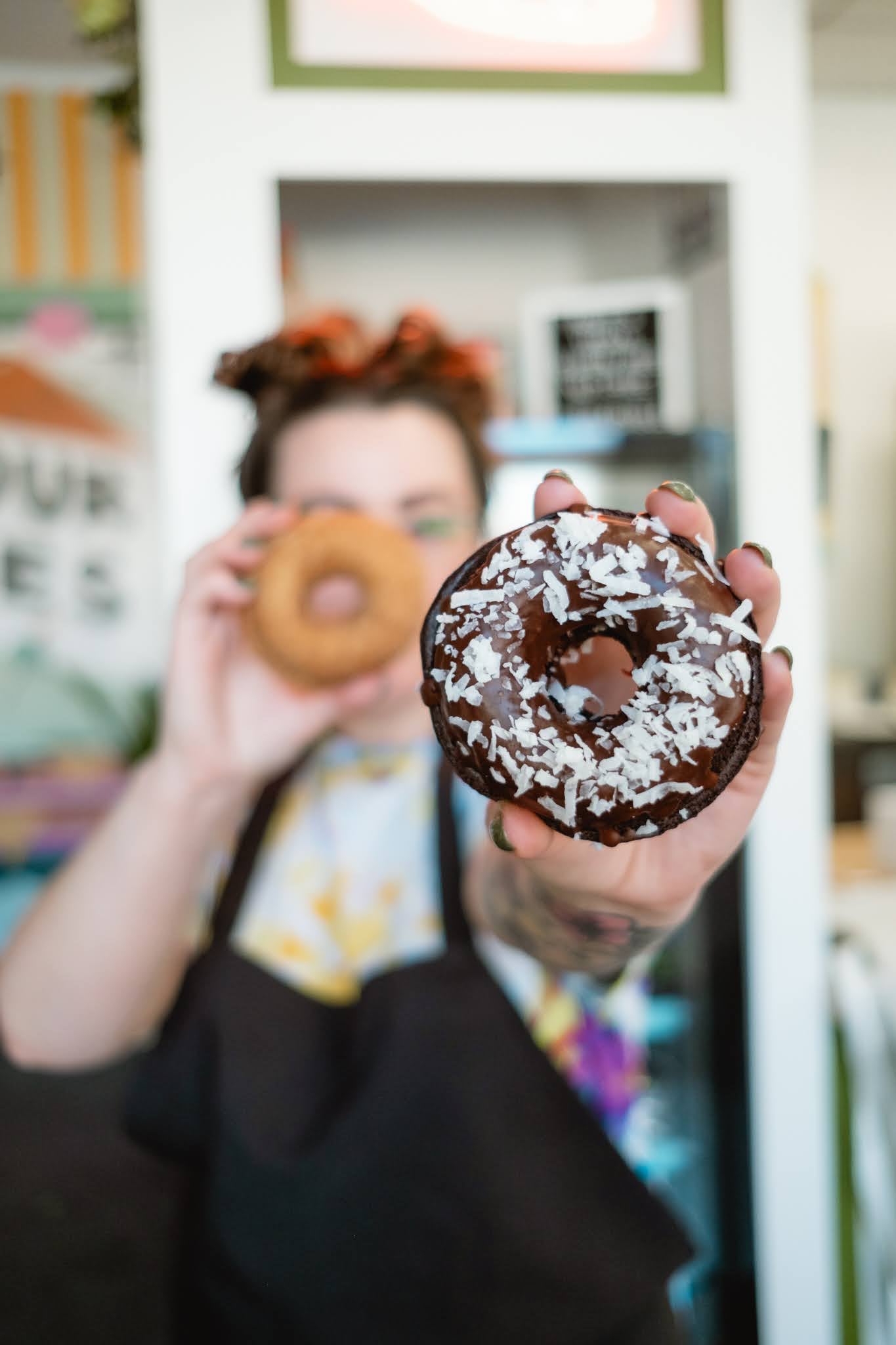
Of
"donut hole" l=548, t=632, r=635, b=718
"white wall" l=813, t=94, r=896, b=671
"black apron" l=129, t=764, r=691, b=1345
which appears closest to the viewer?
"donut hole" l=548, t=632, r=635, b=718

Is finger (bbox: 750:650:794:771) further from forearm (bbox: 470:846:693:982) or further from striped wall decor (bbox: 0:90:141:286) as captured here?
striped wall decor (bbox: 0:90:141:286)

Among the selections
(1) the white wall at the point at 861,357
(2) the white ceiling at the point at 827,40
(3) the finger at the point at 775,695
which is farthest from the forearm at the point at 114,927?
(1) the white wall at the point at 861,357

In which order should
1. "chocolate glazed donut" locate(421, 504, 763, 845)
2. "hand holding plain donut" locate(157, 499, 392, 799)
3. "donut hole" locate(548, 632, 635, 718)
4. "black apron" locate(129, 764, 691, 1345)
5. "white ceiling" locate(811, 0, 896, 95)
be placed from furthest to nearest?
"white ceiling" locate(811, 0, 896, 95)
"hand holding plain donut" locate(157, 499, 392, 799)
"black apron" locate(129, 764, 691, 1345)
"donut hole" locate(548, 632, 635, 718)
"chocolate glazed donut" locate(421, 504, 763, 845)

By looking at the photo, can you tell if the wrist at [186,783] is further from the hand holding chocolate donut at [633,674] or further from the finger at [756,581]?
the finger at [756,581]

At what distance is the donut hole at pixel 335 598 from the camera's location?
109cm

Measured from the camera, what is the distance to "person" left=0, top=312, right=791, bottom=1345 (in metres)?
0.94

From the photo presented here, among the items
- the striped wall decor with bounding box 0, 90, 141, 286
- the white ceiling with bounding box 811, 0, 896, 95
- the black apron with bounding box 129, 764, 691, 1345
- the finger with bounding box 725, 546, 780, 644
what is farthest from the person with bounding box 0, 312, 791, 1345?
the striped wall decor with bounding box 0, 90, 141, 286

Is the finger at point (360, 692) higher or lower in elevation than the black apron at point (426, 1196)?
higher

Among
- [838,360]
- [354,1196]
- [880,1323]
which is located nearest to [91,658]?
[354,1196]

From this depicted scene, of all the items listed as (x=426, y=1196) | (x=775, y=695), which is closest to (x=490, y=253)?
(x=775, y=695)

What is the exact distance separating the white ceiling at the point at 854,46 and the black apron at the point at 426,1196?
143 centimetres

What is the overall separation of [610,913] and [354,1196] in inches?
18.4

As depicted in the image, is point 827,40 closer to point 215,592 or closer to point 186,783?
point 215,592

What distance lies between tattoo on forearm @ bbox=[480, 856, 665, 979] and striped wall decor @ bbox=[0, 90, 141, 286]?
1794mm
